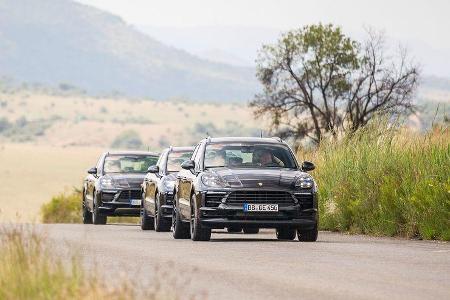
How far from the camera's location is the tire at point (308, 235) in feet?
77.4

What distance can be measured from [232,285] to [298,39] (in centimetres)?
3747

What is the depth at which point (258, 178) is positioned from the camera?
75.2ft

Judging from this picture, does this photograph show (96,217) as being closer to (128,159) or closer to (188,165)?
(128,159)

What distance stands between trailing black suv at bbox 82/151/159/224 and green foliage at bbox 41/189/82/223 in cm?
1333

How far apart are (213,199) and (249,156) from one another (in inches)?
68.6

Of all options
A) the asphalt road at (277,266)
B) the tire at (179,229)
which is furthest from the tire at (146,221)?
the tire at (179,229)

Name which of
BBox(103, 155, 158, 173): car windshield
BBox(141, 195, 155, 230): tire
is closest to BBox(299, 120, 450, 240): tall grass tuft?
BBox(141, 195, 155, 230): tire

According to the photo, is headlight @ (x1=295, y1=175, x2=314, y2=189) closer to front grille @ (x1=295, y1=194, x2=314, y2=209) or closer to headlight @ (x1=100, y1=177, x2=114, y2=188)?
front grille @ (x1=295, y1=194, x2=314, y2=209)

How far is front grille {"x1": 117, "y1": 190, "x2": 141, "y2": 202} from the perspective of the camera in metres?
35.2

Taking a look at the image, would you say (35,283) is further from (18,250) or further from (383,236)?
(383,236)

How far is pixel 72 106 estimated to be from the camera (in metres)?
161

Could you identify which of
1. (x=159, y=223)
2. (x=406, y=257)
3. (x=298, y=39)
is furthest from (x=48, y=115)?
(x=406, y=257)

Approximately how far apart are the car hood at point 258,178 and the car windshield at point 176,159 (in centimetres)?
712

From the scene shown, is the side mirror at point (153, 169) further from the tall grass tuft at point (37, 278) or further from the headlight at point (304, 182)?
the tall grass tuft at point (37, 278)
